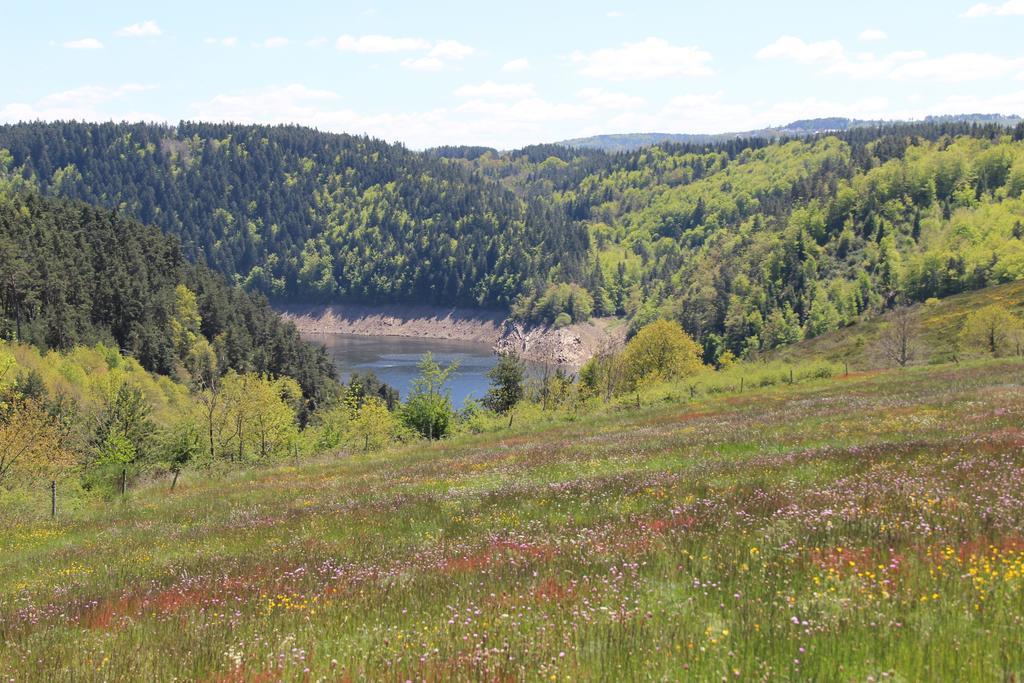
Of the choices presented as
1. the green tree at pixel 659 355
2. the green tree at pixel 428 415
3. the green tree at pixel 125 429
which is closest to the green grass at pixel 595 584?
the green tree at pixel 125 429

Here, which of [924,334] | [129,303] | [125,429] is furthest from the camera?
[129,303]

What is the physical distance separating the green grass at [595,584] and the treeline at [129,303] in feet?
327

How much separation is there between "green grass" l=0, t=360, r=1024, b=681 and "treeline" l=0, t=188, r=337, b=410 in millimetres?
99545

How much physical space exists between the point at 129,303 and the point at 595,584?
126 meters

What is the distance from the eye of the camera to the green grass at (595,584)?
532 centimetres

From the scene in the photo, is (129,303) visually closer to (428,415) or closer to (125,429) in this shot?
(125,429)

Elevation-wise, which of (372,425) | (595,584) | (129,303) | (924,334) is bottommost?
(372,425)

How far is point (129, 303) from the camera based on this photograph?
116m

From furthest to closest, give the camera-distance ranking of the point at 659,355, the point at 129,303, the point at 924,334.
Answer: the point at 129,303
the point at 924,334
the point at 659,355

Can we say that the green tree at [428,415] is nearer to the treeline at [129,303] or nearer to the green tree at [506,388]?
the green tree at [506,388]

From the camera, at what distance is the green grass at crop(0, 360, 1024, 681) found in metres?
5.32

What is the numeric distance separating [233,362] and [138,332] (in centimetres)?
1966

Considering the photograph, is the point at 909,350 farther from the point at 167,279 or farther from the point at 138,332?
the point at 167,279

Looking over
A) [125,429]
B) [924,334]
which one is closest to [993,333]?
[924,334]
